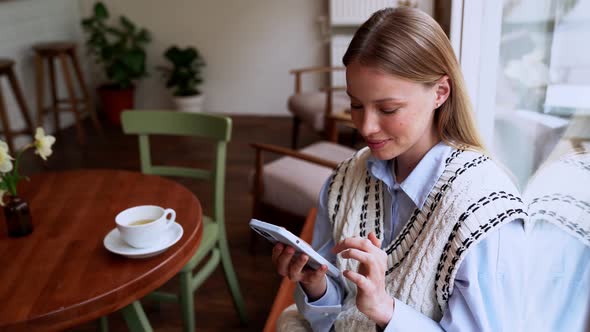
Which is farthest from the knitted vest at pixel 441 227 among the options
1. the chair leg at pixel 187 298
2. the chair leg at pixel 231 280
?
the chair leg at pixel 231 280

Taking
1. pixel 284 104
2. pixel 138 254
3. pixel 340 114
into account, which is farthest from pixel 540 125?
pixel 284 104

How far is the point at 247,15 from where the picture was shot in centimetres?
508

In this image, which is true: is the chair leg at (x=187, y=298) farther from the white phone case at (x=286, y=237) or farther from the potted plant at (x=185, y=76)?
the potted plant at (x=185, y=76)

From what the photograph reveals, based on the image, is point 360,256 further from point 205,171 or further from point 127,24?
point 127,24

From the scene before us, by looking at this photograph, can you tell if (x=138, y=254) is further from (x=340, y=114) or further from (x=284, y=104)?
(x=284, y=104)

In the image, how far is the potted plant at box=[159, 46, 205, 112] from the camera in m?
5.03

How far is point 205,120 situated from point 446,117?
1.21 metres

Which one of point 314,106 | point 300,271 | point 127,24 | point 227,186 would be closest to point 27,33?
point 127,24

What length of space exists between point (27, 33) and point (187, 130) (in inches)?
129

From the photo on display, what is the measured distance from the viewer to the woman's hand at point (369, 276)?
0.93 m

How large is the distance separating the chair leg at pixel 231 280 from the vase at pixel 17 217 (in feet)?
2.63

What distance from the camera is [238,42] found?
5.20 meters

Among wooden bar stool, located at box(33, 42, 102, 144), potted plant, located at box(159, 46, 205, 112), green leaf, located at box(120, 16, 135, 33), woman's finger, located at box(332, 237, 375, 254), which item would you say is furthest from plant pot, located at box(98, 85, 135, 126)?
woman's finger, located at box(332, 237, 375, 254)

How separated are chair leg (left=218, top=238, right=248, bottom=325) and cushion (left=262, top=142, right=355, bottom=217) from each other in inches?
19.3
